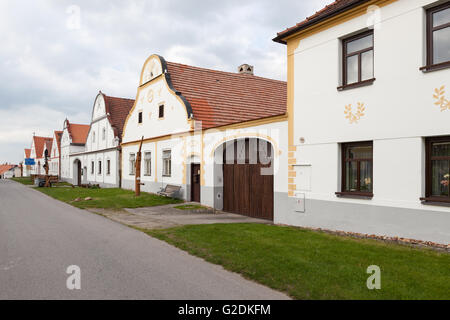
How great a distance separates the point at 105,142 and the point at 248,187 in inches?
815

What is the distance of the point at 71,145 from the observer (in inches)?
1684

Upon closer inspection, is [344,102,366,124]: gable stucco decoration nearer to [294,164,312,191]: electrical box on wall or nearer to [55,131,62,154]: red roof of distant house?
[294,164,312,191]: electrical box on wall

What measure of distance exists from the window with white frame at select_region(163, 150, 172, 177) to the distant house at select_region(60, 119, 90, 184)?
2400 centimetres

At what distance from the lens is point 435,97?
788 cm

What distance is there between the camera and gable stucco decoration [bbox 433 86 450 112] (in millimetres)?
7684

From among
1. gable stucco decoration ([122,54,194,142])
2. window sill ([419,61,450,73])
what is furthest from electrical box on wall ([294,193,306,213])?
gable stucco decoration ([122,54,194,142])

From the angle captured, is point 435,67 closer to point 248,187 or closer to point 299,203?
point 299,203
